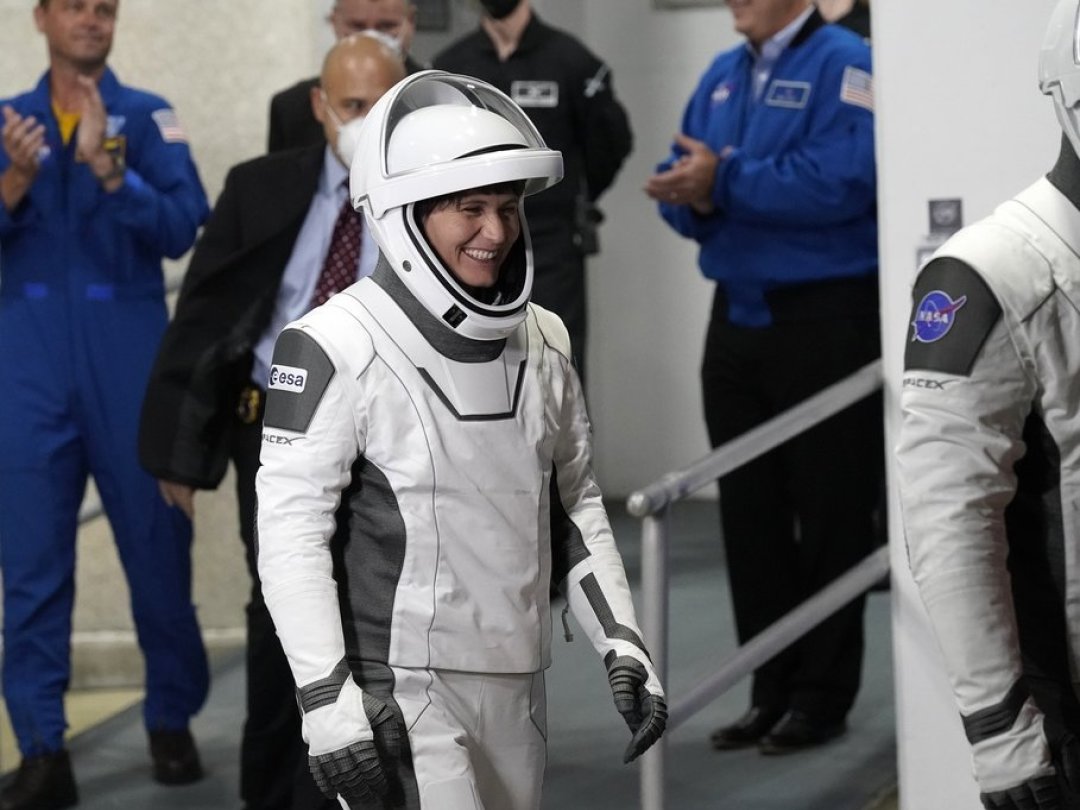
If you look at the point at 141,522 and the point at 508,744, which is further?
the point at 141,522

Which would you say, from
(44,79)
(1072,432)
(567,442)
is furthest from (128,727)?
(1072,432)

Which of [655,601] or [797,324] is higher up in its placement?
[797,324]

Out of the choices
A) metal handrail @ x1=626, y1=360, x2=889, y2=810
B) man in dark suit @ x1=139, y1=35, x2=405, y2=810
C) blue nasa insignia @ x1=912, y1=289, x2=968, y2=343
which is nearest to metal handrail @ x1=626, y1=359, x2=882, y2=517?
Answer: metal handrail @ x1=626, y1=360, x2=889, y2=810

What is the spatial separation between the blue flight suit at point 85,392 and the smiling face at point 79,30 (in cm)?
7

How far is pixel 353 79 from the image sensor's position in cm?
330

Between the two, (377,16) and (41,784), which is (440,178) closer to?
(41,784)

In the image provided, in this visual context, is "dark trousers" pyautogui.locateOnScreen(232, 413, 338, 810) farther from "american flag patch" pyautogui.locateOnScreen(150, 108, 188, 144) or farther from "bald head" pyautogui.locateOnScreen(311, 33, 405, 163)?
"american flag patch" pyautogui.locateOnScreen(150, 108, 188, 144)

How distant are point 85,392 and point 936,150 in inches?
70.2

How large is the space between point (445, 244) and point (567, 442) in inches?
11.7

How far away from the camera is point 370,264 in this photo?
10.9ft

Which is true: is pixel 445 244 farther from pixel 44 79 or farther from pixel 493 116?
pixel 44 79

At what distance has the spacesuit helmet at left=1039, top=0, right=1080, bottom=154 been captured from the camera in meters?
1.96

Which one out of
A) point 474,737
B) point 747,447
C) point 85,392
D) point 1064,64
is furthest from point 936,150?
point 85,392

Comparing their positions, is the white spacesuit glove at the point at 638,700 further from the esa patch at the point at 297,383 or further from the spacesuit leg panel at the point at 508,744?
the esa patch at the point at 297,383
